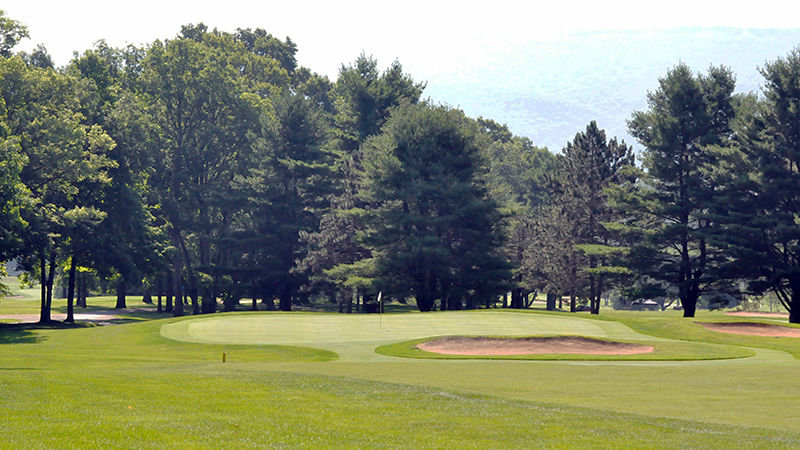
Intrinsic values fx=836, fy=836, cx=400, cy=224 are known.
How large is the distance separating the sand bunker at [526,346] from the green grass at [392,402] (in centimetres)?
393

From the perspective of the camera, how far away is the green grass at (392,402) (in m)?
14.4

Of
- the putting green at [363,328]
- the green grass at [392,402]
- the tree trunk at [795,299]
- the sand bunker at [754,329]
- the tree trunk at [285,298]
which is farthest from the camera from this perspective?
the tree trunk at [285,298]

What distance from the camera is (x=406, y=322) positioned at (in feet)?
154

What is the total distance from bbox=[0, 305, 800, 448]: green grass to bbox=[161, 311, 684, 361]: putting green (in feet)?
11.2

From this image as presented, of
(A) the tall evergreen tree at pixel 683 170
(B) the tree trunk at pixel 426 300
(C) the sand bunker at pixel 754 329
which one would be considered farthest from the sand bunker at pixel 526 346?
(A) the tall evergreen tree at pixel 683 170

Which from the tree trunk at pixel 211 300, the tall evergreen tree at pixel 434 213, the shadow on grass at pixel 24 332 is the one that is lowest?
the shadow on grass at pixel 24 332

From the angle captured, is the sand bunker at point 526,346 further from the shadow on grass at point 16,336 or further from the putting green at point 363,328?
the shadow on grass at point 16,336

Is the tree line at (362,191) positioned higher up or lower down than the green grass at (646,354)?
higher up

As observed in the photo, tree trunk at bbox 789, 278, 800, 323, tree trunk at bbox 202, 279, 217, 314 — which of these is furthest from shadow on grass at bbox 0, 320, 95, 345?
tree trunk at bbox 789, 278, 800, 323

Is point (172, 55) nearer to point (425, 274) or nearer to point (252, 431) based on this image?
point (425, 274)

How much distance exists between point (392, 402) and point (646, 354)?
2025 cm

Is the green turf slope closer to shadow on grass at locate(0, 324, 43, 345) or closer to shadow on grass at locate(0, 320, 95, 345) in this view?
shadow on grass at locate(0, 324, 43, 345)

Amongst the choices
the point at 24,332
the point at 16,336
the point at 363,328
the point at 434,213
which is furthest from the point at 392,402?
the point at 434,213

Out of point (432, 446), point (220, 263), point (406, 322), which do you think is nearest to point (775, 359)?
point (406, 322)
